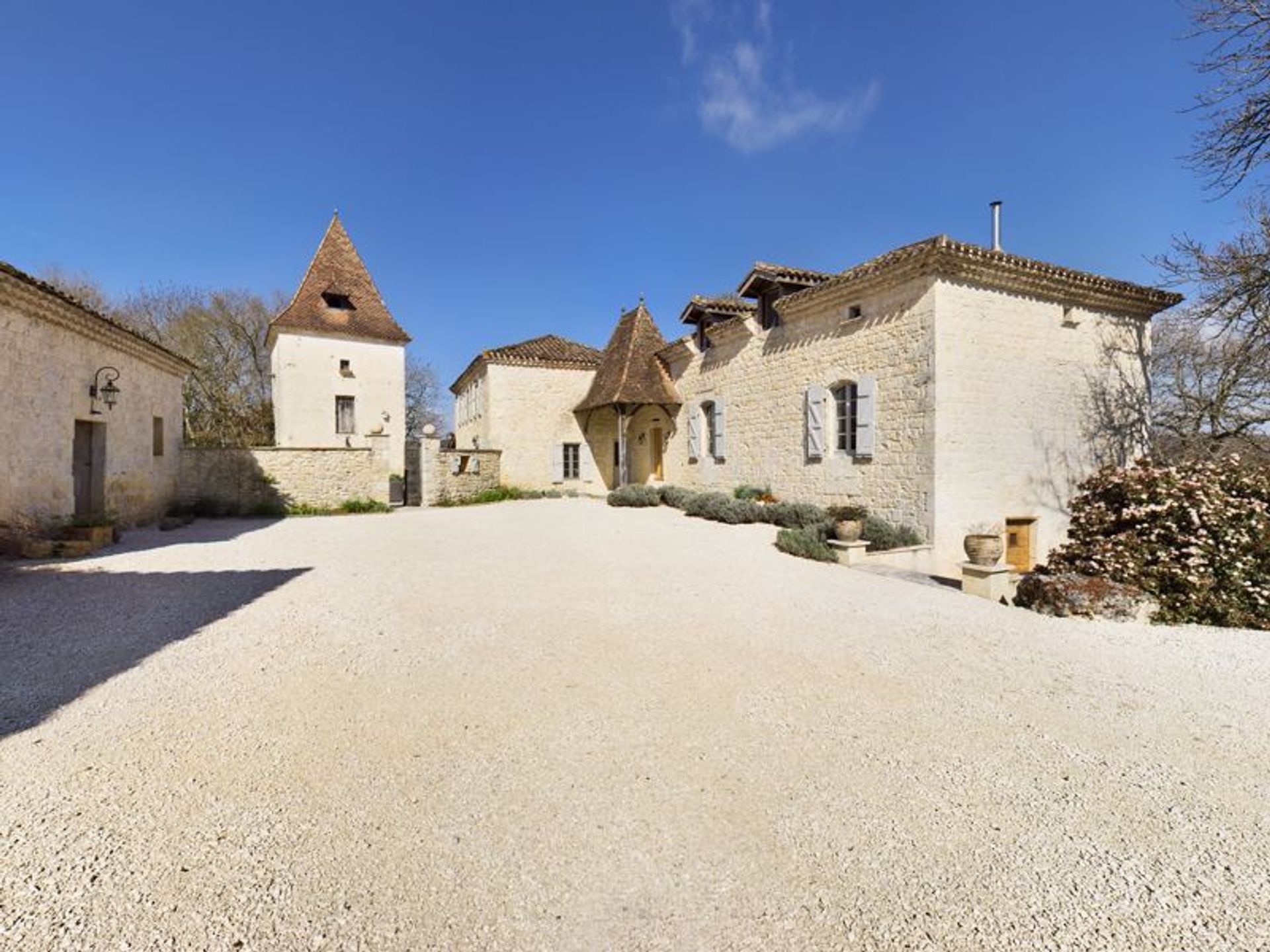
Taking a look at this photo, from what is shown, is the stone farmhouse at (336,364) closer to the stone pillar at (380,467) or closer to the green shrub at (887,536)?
the stone pillar at (380,467)

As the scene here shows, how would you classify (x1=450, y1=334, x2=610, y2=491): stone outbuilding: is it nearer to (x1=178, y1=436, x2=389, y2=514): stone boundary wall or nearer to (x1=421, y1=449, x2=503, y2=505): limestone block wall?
(x1=421, y1=449, x2=503, y2=505): limestone block wall

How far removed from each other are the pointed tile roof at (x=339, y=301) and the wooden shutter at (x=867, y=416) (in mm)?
15411

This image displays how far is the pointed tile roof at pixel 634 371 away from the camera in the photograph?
16422 mm

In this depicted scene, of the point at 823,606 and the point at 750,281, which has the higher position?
the point at 750,281

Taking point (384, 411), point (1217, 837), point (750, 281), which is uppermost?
point (750, 281)

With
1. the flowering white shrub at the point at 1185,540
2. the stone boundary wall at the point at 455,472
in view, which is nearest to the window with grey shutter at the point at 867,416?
the flowering white shrub at the point at 1185,540

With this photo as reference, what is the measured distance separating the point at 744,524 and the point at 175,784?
10056 millimetres

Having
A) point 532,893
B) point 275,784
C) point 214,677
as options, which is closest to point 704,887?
point 532,893

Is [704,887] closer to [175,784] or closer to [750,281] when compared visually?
[175,784]

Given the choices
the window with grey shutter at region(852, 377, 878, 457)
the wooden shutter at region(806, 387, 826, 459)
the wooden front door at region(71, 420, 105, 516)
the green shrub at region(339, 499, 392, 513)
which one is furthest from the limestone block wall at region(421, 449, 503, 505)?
the window with grey shutter at region(852, 377, 878, 457)

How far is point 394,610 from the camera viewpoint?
504 cm

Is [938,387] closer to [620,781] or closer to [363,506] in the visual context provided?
[620,781]

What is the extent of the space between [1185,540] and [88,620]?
1040cm

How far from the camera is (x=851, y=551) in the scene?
811 centimetres
